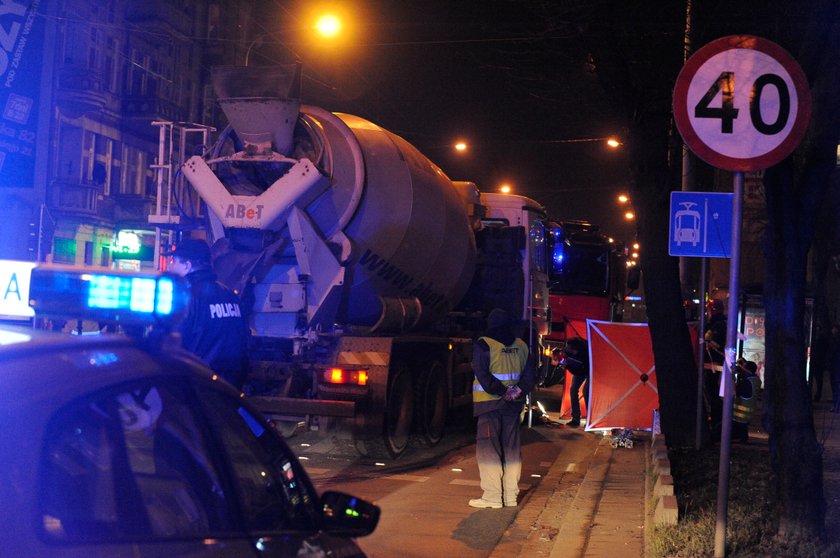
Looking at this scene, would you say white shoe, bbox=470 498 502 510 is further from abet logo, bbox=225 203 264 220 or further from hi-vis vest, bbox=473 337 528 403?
abet logo, bbox=225 203 264 220

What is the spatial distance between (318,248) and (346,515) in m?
7.76

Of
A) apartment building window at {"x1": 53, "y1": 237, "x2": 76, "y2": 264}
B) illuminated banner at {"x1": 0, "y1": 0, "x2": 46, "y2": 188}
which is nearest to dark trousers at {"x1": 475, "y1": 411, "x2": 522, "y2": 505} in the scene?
illuminated banner at {"x1": 0, "y1": 0, "x2": 46, "y2": 188}

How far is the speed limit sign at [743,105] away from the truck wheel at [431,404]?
7369 mm

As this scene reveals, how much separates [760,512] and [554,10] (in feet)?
18.6

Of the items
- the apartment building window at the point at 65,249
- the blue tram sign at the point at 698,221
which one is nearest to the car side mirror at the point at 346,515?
the blue tram sign at the point at 698,221

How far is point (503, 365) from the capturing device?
367 inches

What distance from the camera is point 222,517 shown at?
2.76 metres

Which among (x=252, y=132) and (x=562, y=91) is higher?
(x=562, y=91)

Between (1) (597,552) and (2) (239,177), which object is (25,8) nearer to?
(2) (239,177)

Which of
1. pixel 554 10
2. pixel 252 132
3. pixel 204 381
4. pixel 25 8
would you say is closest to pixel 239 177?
pixel 252 132

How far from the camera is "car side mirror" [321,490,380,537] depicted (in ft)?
10.5

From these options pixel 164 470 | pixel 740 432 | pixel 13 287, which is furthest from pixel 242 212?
pixel 164 470

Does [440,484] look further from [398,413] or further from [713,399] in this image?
[713,399]

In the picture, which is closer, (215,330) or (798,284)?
(798,284)
